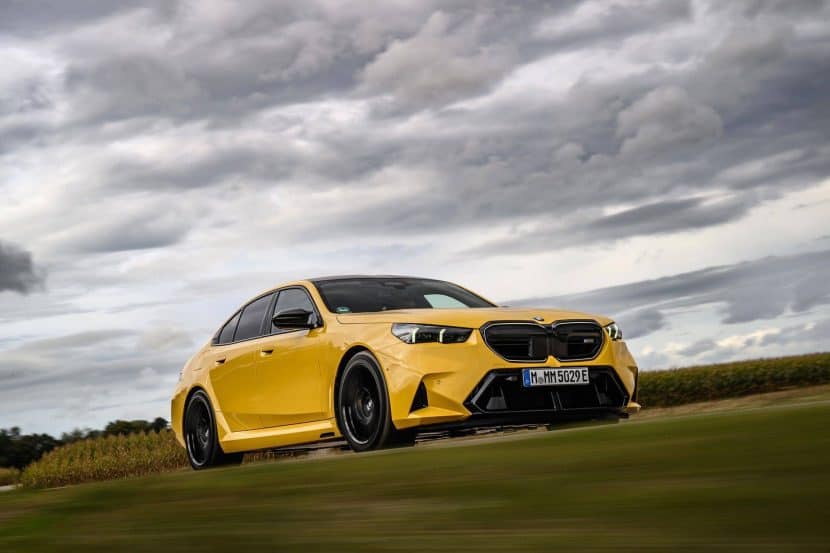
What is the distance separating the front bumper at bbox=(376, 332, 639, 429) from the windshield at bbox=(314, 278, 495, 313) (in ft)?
4.16

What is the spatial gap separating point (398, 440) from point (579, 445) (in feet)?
15.4

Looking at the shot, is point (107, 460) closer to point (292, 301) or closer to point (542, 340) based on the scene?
point (292, 301)

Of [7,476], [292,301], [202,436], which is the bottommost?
[7,476]

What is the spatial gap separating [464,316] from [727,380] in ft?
47.0

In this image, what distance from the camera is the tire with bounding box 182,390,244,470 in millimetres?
11773

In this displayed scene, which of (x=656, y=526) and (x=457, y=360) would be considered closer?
(x=656, y=526)

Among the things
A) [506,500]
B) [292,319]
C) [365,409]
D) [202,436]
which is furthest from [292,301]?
[506,500]

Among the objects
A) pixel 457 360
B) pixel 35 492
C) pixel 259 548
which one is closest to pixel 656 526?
pixel 259 548

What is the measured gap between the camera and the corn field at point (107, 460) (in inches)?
699

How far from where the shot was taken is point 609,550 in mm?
3000

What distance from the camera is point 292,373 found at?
10.3m

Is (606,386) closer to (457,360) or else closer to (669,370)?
(457,360)

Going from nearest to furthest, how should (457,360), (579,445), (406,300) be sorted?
(579,445), (457,360), (406,300)

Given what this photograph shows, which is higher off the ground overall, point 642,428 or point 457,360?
point 457,360
